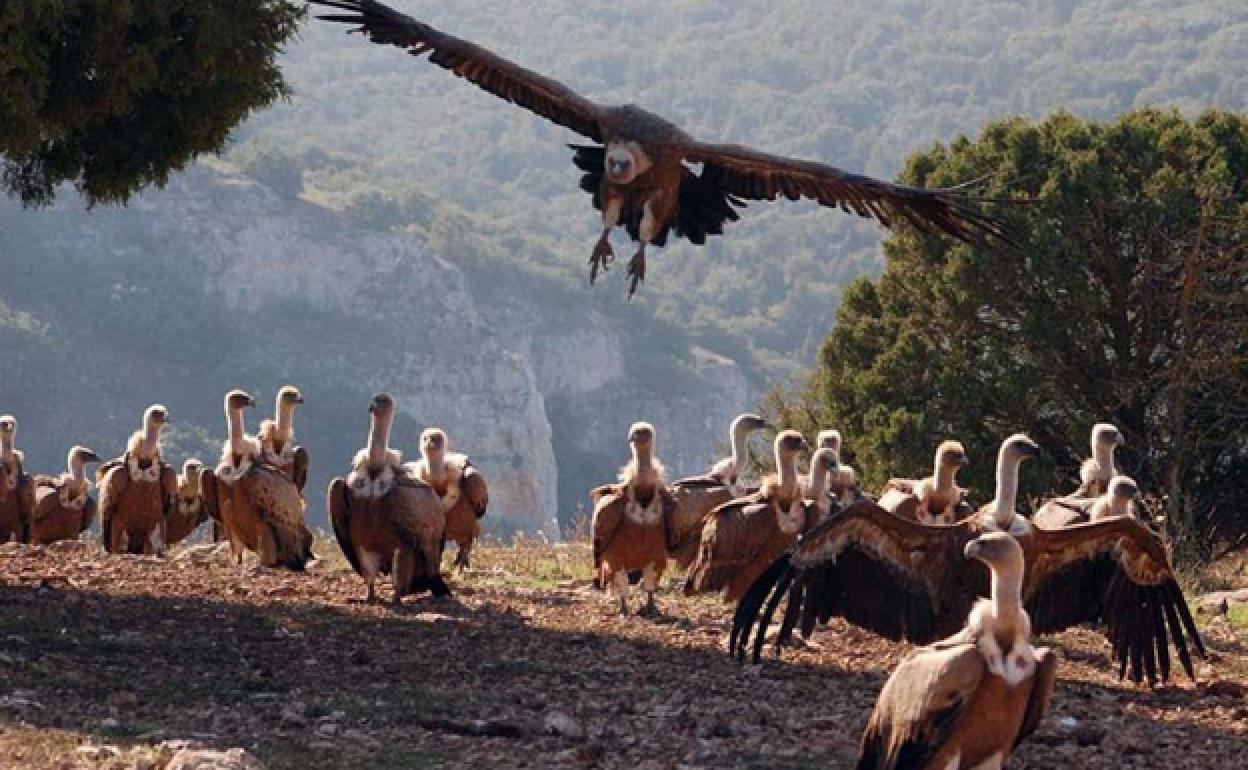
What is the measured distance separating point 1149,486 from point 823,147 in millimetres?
92867

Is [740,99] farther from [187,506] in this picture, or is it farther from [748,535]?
[748,535]

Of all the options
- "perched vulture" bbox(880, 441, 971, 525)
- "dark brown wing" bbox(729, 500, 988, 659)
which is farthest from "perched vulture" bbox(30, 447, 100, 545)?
"dark brown wing" bbox(729, 500, 988, 659)

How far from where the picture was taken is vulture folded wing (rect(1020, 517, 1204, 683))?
10.7 metres

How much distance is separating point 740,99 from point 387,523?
11324 centimetres

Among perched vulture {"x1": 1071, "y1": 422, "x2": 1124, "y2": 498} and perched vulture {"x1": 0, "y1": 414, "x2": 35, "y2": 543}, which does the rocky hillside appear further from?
perched vulture {"x1": 1071, "y1": 422, "x2": 1124, "y2": 498}

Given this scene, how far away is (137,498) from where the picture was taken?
16547 mm

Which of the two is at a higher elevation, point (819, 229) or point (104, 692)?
point (819, 229)

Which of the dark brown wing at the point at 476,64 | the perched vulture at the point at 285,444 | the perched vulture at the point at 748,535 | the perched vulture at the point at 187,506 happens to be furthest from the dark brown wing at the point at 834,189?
the perched vulture at the point at 187,506

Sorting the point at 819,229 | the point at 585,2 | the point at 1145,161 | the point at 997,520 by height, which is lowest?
the point at 997,520

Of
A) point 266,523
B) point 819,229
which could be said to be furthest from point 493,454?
point 266,523

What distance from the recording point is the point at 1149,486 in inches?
882

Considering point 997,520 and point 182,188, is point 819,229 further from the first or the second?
point 997,520

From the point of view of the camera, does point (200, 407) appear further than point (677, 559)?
Yes

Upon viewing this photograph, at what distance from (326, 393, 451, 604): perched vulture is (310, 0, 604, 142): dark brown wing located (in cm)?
214
